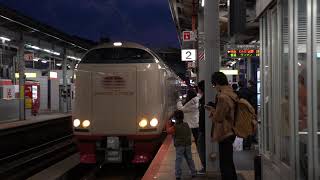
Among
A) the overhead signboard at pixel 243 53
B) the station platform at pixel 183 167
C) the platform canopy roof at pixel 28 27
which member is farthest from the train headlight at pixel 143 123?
the platform canopy roof at pixel 28 27

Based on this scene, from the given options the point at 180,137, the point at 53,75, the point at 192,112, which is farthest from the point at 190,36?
the point at 53,75

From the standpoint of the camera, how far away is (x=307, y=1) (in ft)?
16.0

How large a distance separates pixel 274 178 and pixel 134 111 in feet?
18.1

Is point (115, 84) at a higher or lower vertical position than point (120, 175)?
higher

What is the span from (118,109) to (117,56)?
130 cm

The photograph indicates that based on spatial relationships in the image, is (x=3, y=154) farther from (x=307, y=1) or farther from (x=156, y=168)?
(x=307, y=1)

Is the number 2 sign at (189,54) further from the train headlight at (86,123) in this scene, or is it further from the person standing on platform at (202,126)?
the person standing on platform at (202,126)

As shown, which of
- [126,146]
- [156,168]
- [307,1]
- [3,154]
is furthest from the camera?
[3,154]

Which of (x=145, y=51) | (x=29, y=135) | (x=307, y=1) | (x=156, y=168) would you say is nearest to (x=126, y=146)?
(x=156, y=168)

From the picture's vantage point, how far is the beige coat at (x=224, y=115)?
6.40 meters

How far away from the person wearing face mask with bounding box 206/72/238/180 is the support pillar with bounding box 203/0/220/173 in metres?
1.97

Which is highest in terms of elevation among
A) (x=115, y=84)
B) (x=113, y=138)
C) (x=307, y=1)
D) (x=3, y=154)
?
(x=307, y=1)

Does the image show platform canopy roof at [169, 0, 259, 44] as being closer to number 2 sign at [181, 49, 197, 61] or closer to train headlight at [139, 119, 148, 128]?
number 2 sign at [181, 49, 197, 61]

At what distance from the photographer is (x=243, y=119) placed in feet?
21.3
